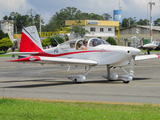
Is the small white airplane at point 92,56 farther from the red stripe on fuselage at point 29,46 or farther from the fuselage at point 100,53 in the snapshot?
the red stripe on fuselage at point 29,46

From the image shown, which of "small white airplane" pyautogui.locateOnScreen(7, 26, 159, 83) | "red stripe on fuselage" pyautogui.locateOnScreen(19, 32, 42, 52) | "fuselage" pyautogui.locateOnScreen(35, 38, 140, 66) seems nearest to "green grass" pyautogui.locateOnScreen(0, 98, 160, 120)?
"small white airplane" pyautogui.locateOnScreen(7, 26, 159, 83)

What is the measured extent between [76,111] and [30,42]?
9.77m

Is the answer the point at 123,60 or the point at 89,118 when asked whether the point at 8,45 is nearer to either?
the point at 123,60

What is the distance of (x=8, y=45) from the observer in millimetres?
51344

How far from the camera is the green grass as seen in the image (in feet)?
18.4

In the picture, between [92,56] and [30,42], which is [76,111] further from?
[30,42]

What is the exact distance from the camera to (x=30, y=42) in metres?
15.2

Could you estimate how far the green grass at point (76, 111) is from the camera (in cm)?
561

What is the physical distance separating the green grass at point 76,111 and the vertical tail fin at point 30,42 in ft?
26.6

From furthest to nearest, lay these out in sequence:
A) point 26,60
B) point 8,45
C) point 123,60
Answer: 1. point 8,45
2. point 123,60
3. point 26,60

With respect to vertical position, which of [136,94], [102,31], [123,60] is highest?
[102,31]

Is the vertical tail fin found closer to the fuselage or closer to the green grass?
the fuselage

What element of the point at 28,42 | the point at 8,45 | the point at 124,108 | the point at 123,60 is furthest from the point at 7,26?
the point at 124,108

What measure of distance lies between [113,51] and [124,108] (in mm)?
5813
